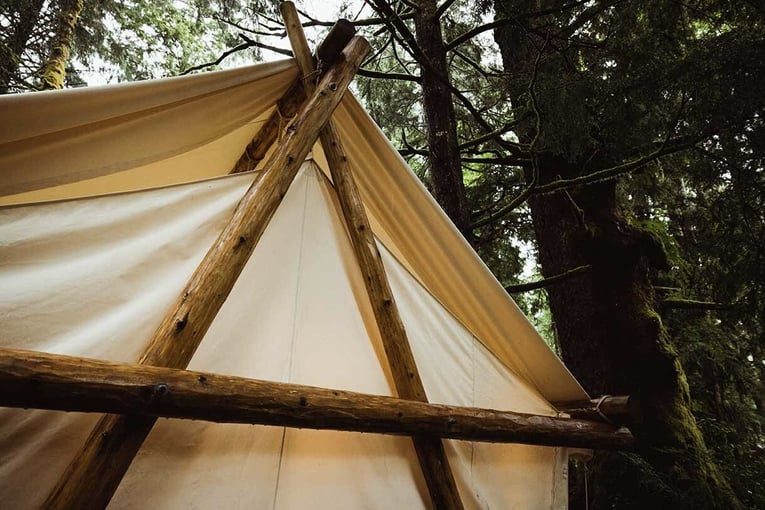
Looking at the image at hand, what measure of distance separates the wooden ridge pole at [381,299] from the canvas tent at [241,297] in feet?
0.28

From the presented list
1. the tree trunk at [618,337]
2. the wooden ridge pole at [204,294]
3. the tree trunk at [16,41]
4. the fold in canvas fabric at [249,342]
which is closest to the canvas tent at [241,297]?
the fold in canvas fabric at [249,342]

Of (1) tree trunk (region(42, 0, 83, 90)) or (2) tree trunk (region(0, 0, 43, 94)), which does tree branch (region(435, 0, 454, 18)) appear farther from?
(2) tree trunk (region(0, 0, 43, 94))

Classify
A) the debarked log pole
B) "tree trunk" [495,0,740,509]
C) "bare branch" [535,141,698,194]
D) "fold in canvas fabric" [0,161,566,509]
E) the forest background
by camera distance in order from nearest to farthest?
the debarked log pole → "fold in canvas fabric" [0,161,566,509] → "bare branch" [535,141,698,194] → the forest background → "tree trunk" [495,0,740,509]

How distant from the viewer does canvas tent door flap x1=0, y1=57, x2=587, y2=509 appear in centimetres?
127

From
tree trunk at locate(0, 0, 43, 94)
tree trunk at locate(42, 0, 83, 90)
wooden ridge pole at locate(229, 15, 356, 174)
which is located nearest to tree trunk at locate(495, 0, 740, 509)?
wooden ridge pole at locate(229, 15, 356, 174)

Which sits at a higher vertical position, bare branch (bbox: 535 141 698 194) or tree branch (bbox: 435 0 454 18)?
tree branch (bbox: 435 0 454 18)

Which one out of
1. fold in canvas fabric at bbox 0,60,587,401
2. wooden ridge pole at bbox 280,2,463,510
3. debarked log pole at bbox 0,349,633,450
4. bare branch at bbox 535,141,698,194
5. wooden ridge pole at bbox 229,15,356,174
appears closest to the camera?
debarked log pole at bbox 0,349,633,450

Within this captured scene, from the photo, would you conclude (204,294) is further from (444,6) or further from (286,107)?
(444,6)

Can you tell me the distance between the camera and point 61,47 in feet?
17.8

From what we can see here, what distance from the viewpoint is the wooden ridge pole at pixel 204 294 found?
1060 mm

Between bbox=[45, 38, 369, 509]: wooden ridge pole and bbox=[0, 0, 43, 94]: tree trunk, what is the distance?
18.8 ft

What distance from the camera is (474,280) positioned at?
2.12 m

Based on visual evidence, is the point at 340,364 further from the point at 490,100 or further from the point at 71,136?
the point at 490,100

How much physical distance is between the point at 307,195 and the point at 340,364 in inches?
33.6
